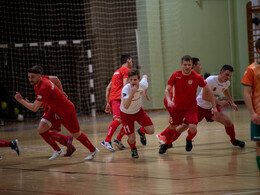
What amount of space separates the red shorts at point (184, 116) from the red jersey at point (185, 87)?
0.18 ft

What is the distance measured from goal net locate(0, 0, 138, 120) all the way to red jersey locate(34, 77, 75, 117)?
8.59 metres

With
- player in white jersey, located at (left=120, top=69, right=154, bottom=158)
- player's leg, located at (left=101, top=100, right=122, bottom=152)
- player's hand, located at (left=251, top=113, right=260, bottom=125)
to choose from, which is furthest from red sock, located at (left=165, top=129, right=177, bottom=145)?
player's hand, located at (left=251, top=113, right=260, bottom=125)

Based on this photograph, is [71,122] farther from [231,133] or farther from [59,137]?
[231,133]

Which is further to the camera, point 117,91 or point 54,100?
point 117,91

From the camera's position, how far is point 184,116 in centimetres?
523

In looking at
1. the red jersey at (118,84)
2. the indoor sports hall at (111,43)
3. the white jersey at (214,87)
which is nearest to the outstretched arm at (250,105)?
the white jersey at (214,87)

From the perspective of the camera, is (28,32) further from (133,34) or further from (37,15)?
(133,34)

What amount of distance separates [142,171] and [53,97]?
1.67 meters

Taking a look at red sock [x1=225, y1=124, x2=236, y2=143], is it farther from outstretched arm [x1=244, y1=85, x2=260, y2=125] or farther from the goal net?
the goal net

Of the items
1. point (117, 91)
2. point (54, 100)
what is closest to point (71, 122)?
point (54, 100)

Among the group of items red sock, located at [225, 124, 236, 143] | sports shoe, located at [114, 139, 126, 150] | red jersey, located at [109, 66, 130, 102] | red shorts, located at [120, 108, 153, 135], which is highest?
red jersey, located at [109, 66, 130, 102]

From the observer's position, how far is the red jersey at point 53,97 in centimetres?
503

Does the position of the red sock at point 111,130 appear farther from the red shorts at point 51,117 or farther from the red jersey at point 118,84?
the red shorts at point 51,117

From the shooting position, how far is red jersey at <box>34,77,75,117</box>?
5027mm
